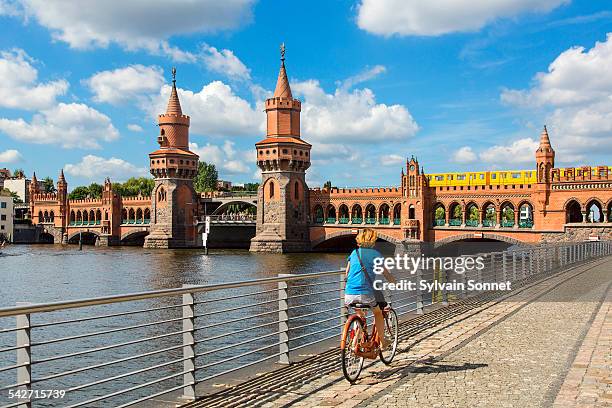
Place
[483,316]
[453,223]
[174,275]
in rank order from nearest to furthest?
[483,316]
[174,275]
[453,223]

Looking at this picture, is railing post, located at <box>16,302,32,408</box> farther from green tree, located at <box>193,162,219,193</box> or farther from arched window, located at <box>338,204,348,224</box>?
green tree, located at <box>193,162,219,193</box>

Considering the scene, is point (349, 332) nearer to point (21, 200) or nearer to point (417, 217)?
point (417, 217)

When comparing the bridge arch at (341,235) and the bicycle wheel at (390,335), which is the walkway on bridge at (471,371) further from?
the bridge arch at (341,235)

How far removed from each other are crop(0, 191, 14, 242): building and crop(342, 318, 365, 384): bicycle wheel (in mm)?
110859

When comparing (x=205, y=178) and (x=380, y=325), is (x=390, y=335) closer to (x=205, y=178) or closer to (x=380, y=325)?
(x=380, y=325)

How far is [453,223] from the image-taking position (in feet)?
209

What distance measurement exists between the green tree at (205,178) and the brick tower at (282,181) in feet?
194

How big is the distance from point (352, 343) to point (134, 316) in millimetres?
17813

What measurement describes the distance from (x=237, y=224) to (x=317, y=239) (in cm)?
1167

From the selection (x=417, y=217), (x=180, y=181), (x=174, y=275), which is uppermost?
(x=180, y=181)

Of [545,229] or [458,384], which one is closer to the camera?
[458,384]

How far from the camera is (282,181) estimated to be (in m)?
71.9

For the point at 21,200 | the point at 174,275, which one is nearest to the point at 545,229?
the point at 174,275

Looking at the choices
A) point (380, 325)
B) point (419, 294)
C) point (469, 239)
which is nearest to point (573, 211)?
point (469, 239)
